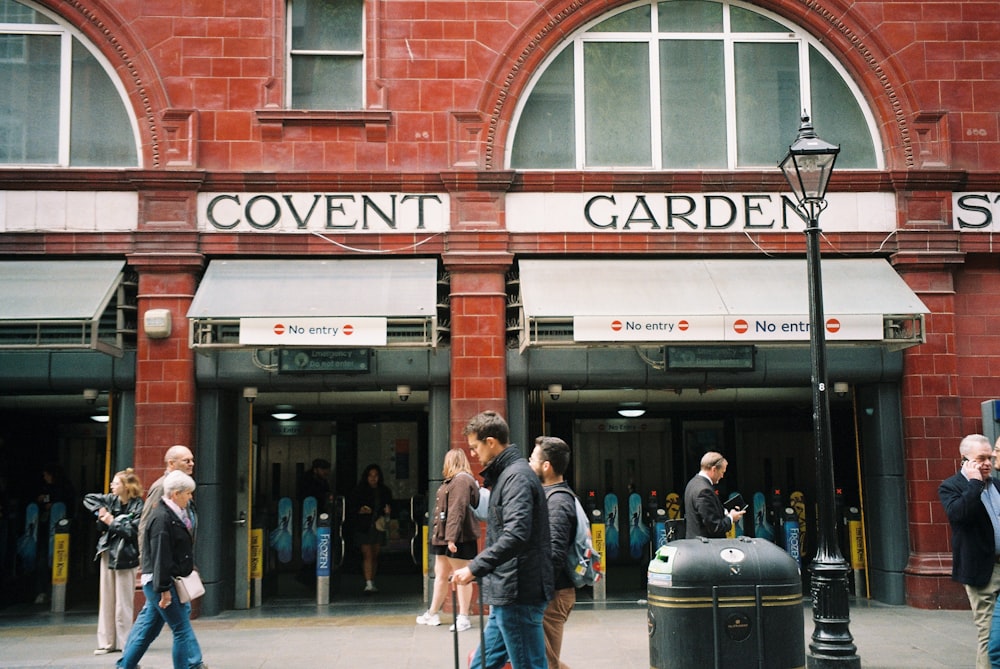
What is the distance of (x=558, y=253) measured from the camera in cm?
1220

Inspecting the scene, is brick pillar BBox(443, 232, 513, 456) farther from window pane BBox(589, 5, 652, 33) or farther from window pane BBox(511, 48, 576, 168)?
window pane BBox(589, 5, 652, 33)

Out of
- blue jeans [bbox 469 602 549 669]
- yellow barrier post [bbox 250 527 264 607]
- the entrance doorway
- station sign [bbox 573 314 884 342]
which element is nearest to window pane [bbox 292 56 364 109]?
station sign [bbox 573 314 884 342]

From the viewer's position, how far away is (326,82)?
12.5m

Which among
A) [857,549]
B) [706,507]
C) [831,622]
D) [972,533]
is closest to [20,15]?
[706,507]

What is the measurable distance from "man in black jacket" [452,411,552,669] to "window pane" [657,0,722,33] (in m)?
8.47

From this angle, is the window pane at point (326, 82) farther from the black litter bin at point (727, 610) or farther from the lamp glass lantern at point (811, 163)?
the black litter bin at point (727, 610)

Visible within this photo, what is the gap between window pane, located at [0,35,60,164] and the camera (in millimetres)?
12219

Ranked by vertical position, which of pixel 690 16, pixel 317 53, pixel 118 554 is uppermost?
pixel 690 16

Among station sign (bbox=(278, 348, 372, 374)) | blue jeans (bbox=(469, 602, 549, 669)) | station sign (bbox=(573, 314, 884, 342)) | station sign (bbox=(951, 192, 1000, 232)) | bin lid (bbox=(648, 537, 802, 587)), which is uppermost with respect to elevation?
station sign (bbox=(951, 192, 1000, 232))

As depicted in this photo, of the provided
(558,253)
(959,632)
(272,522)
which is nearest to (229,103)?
(558,253)

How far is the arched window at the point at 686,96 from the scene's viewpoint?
12648 millimetres

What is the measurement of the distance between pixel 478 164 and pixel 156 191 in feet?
12.5

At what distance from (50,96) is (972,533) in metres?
11.1

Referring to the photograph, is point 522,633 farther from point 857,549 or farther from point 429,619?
point 857,549
